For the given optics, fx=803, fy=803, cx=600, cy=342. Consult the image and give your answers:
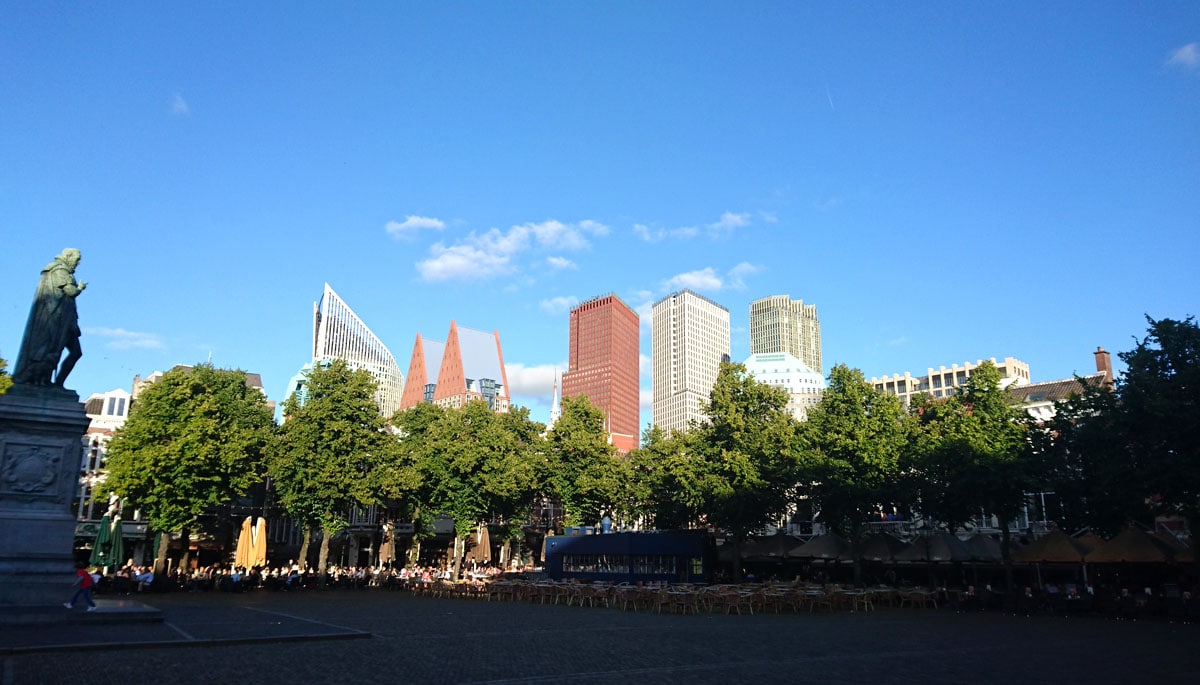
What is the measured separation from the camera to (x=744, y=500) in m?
44.5

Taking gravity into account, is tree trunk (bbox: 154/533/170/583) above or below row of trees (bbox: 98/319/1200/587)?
below

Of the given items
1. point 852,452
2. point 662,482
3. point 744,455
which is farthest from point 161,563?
point 852,452

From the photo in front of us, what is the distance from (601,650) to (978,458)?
1092 inches

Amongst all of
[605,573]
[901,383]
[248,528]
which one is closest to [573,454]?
[605,573]

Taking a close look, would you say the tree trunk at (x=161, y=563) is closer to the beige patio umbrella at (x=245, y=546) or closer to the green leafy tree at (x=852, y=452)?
the beige patio umbrella at (x=245, y=546)

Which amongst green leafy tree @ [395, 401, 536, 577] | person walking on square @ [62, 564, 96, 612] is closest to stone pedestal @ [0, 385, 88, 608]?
person walking on square @ [62, 564, 96, 612]

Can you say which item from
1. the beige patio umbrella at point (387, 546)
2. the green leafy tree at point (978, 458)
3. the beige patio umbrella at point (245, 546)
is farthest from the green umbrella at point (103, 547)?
the green leafy tree at point (978, 458)

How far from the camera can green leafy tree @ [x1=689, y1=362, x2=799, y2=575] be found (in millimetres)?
44812

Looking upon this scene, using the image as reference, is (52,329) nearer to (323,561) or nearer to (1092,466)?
(323,561)

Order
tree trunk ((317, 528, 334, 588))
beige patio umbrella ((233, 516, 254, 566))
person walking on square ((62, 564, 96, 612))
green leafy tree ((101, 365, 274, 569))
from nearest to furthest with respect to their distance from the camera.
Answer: person walking on square ((62, 564, 96, 612)), green leafy tree ((101, 365, 274, 569)), beige patio umbrella ((233, 516, 254, 566)), tree trunk ((317, 528, 334, 588))

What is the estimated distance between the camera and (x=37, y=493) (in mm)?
20562

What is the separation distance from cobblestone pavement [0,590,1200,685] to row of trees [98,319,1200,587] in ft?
29.8

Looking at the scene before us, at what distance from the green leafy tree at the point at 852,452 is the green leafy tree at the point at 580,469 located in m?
13.7

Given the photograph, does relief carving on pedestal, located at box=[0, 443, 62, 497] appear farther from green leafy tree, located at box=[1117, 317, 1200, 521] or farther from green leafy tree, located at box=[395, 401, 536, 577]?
green leafy tree, located at box=[1117, 317, 1200, 521]
